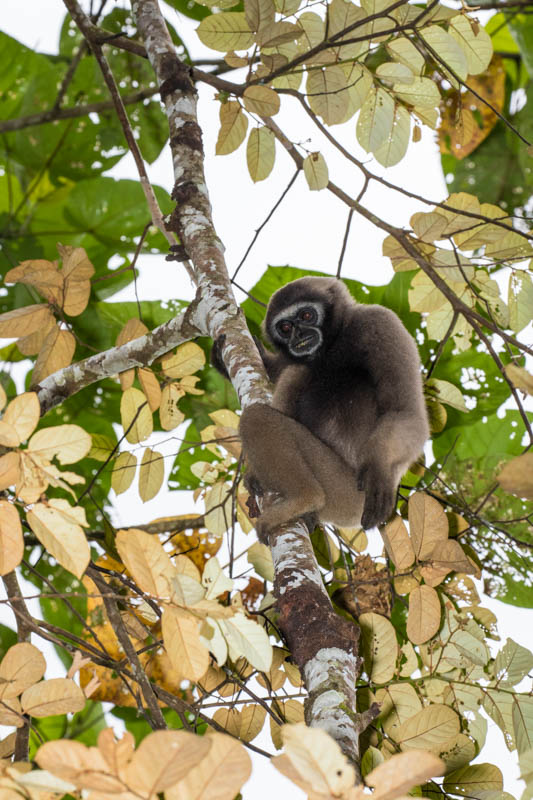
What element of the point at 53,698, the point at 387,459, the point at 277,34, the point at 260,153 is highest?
the point at 277,34

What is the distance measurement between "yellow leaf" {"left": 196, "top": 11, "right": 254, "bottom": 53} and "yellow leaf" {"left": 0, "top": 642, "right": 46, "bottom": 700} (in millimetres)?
2424

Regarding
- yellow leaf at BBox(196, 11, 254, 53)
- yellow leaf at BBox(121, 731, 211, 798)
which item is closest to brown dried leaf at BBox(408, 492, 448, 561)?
yellow leaf at BBox(121, 731, 211, 798)

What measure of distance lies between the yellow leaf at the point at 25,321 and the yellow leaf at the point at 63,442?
1.17 metres

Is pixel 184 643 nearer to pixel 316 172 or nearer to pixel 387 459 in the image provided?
pixel 387 459

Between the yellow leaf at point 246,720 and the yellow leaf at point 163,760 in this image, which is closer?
the yellow leaf at point 163,760

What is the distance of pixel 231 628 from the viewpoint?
1.73 metres

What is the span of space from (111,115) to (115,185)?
78 cm

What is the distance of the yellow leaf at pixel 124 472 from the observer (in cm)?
346

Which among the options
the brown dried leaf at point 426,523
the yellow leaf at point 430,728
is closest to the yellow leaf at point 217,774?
the yellow leaf at point 430,728

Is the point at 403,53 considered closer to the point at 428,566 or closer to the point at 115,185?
the point at 428,566

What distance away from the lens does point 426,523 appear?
242cm

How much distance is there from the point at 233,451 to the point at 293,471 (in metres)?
0.39

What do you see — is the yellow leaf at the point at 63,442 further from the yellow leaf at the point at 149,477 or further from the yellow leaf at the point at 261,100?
the yellow leaf at the point at 261,100

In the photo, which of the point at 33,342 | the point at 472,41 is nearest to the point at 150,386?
the point at 33,342
